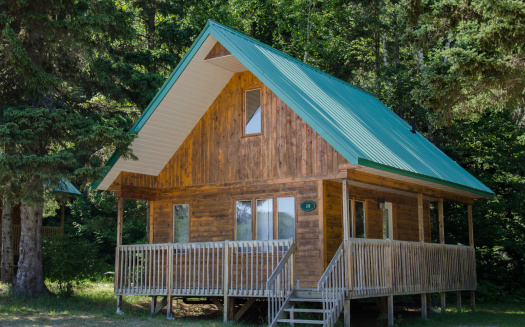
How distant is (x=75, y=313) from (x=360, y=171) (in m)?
8.51

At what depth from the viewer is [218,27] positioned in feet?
51.7

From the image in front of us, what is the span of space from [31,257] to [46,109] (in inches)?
207

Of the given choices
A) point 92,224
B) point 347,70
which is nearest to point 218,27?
point 92,224

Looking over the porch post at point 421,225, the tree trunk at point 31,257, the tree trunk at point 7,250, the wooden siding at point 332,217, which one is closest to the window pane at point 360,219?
the wooden siding at point 332,217

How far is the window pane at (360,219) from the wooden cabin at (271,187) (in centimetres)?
5

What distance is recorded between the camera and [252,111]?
16891 mm

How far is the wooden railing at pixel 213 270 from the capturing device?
1502 centimetres

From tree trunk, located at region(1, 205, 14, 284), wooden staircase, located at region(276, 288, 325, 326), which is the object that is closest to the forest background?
tree trunk, located at region(1, 205, 14, 284)

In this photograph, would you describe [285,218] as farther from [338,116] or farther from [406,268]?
[406,268]

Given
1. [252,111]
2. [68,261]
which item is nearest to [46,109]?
[68,261]

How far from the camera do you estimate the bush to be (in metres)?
19.4

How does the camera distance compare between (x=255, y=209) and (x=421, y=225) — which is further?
(x=421, y=225)

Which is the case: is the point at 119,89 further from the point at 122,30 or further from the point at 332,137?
the point at 332,137

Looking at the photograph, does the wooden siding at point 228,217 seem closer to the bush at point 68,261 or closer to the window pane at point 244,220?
the window pane at point 244,220
